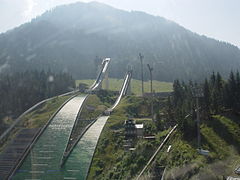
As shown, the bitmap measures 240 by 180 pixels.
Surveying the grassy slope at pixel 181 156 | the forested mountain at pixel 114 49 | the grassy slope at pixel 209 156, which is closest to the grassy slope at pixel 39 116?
the grassy slope at pixel 181 156

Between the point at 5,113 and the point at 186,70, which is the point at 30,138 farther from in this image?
the point at 186,70

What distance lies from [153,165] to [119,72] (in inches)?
4052

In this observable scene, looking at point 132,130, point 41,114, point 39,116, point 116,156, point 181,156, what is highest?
point 41,114

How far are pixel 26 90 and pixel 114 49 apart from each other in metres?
97.7

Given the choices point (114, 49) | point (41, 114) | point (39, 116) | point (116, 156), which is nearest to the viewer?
point (116, 156)

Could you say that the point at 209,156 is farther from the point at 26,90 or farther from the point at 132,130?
the point at 26,90

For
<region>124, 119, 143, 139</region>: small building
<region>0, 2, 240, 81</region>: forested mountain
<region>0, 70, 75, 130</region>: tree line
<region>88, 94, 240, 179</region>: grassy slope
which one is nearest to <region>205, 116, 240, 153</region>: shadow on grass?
<region>88, 94, 240, 179</region>: grassy slope

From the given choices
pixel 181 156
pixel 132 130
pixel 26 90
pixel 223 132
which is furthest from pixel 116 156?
pixel 26 90

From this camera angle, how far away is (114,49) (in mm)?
160375

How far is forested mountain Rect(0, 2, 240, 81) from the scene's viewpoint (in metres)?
134

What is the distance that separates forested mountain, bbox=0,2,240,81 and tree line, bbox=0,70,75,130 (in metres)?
46.9

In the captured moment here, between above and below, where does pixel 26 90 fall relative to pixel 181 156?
above

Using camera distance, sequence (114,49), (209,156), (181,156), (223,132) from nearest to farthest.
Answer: (209,156) < (181,156) < (223,132) < (114,49)

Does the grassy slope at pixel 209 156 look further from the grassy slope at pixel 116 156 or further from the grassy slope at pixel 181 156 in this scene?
the grassy slope at pixel 116 156
